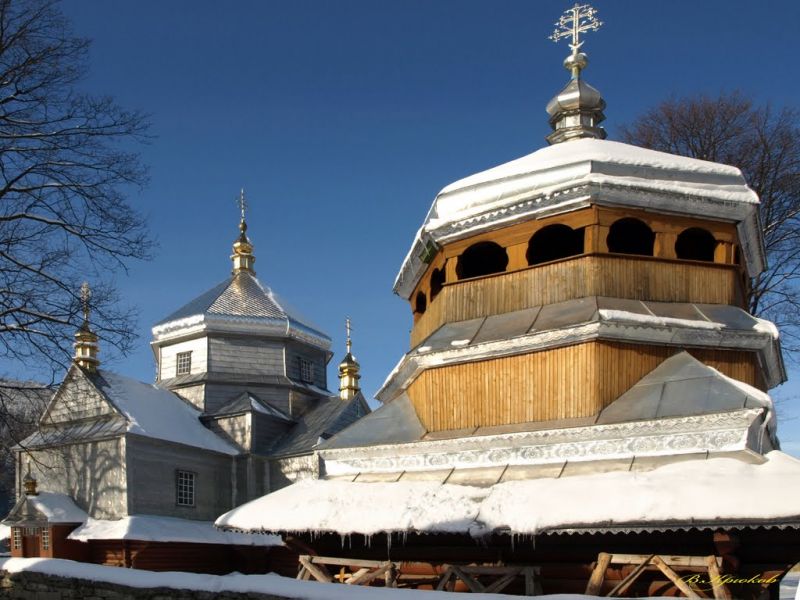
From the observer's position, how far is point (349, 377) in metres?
30.1

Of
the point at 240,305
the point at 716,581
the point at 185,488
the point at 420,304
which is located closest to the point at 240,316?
the point at 240,305

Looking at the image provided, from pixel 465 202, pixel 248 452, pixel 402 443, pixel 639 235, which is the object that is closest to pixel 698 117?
pixel 639 235

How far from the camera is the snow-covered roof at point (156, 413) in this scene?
23828 mm

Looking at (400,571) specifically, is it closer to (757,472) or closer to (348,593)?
(348,593)

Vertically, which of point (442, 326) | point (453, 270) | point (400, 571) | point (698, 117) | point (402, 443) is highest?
point (698, 117)

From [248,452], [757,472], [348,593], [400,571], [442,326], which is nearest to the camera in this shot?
[348,593]

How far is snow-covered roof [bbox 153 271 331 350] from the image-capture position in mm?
28891

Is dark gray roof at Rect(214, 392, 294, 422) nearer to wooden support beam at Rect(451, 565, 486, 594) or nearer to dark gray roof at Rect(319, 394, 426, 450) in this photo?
dark gray roof at Rect(319, 394, 426, 450)

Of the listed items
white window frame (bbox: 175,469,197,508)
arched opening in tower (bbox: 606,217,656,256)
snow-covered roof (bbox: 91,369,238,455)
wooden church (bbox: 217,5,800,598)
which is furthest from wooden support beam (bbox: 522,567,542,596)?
white window frame (bbox: 175,469,197,508)

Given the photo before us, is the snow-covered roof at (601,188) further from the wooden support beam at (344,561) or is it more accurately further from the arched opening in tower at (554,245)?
the wooden support beam at (344,561)

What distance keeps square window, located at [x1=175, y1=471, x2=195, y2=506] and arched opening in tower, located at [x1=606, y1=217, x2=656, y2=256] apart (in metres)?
15.8

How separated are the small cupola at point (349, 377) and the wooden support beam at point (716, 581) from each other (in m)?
21.5

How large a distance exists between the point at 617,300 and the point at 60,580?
25.0ft

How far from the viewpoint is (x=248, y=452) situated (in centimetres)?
2611
